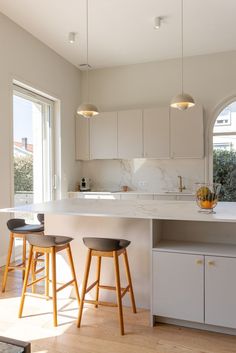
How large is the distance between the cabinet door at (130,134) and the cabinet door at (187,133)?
1.99 ft

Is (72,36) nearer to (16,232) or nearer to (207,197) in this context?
(16,232)

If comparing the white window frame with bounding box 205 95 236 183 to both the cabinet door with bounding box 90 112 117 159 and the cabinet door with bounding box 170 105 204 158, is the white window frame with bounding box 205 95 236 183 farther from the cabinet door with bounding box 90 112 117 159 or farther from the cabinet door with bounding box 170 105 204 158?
the cabinet door with bounding box 90 112 117 159

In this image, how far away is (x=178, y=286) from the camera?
95.5 inches

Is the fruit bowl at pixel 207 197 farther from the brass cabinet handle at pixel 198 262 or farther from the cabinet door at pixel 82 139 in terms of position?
the cabinet door at pixel 82 139

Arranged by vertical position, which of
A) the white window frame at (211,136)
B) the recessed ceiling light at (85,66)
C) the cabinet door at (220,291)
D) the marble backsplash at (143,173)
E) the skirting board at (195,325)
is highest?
the recessed ceiling light at (85,66)

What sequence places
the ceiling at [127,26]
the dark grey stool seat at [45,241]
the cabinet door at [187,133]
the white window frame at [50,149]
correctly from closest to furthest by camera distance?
the dark grey stool seat at [45,241], the ceiling at [127,26], the cabinet door at [187,133], the white window frame at [50,149]

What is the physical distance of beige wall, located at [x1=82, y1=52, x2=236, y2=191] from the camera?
5.37m

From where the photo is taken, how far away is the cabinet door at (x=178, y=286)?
93.3 inches

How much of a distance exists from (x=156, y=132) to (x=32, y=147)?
219 cm

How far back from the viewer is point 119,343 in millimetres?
2285

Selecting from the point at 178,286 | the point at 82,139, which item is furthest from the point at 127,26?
the point at 178,286

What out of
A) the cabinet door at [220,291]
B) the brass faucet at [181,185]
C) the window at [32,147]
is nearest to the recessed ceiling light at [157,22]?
the window at [32,147]

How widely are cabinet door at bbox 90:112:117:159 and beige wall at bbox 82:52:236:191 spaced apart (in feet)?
1.23

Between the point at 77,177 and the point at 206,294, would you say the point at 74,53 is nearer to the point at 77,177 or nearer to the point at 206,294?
the point at 77,177
